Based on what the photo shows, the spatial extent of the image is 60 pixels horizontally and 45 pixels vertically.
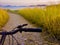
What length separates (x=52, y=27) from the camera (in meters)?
1.68

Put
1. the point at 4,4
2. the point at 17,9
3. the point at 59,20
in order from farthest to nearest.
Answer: the point at 17,9, the point at 4,4, the point at 59,20

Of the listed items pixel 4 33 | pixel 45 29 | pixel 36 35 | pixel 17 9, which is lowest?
pixel 17 9

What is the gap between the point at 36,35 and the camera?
6.67ft

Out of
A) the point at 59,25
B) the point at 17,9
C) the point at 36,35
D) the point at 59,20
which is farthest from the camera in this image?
the point at 17,9

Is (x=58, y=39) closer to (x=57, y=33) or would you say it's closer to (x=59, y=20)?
(x=57, y=33)

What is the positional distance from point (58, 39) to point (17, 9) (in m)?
3.15

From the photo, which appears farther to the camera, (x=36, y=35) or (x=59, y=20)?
(x=36, y=35)

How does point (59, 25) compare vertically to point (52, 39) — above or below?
above

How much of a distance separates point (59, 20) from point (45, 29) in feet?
0.54

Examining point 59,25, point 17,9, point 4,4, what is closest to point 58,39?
point 59,25

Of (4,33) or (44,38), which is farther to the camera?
(44,38)

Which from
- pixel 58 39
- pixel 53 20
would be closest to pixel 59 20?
pixel 53 20

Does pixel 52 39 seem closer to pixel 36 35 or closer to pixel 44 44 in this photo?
pixel 44 44

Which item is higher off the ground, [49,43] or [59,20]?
[59,20]
